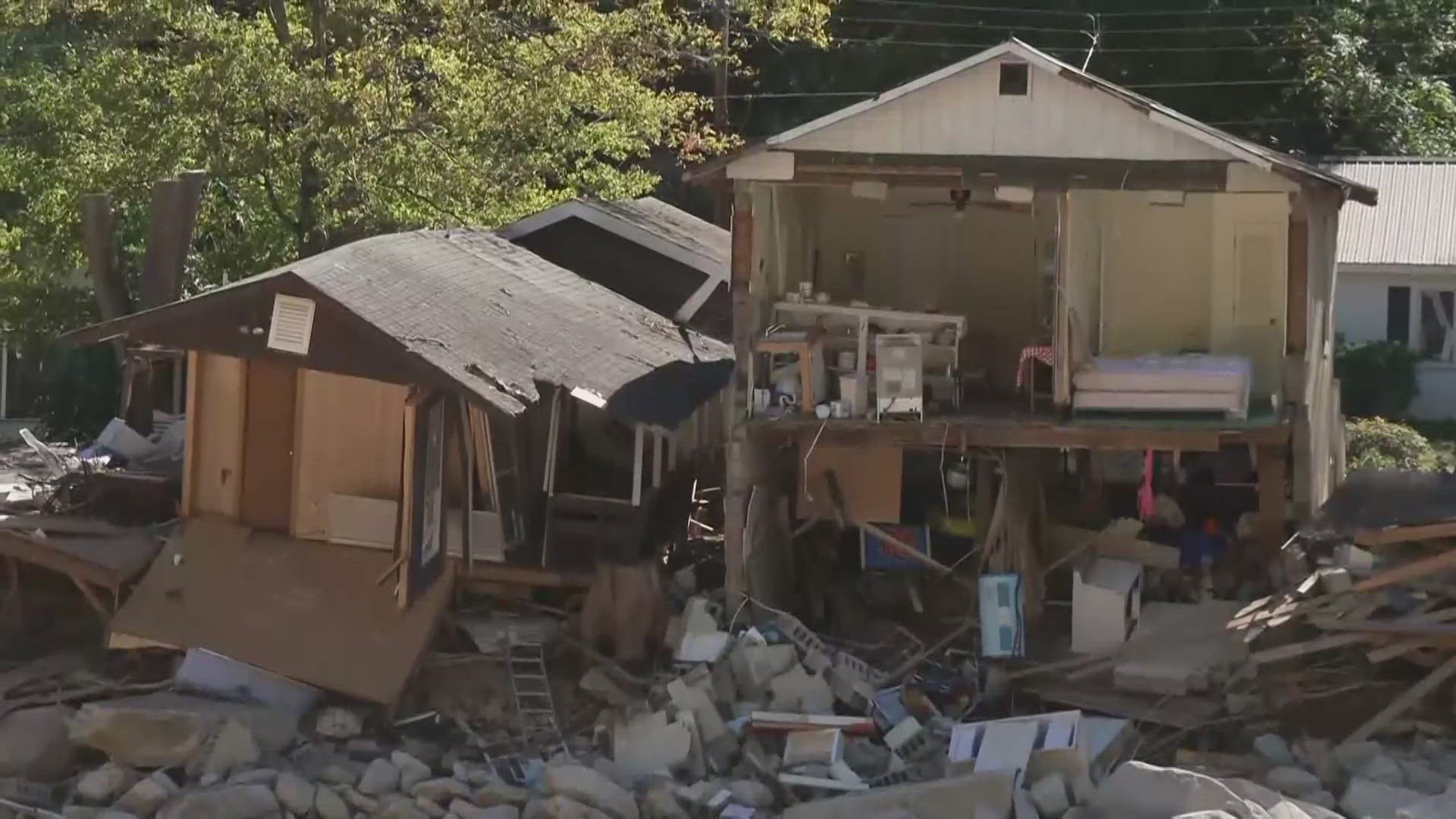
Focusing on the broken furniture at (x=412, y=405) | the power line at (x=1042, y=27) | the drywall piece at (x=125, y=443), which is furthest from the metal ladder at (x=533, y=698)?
the power line at (x=1042, y=27)

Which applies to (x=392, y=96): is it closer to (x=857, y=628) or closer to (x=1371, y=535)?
(x=857, y=628)

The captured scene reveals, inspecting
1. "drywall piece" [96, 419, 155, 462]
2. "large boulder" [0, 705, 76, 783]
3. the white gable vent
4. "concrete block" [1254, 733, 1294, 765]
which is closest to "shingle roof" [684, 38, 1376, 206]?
the white gable vent

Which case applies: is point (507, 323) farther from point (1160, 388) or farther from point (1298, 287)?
point (1298, 287)

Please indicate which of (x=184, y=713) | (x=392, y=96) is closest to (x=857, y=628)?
(x=184, y=713)

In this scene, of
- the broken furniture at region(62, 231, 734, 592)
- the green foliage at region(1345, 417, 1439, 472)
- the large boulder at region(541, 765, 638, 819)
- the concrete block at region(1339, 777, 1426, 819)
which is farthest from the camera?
the green foliage at region(1345, 417, 1439, 472)

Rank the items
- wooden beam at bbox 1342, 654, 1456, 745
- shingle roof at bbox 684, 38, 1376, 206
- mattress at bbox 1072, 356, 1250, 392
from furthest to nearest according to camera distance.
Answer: mattress at bbox 1072, 356, 1250, 392, shingle roof at bbox 684, 38, 1376, 206, wooden beam at bbox 1342, 654, 1456, 745

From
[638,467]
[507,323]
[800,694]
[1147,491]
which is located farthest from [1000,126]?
[800,694]

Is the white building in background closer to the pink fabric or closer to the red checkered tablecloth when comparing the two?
the pink fabric

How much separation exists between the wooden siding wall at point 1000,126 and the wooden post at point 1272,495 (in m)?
2.70

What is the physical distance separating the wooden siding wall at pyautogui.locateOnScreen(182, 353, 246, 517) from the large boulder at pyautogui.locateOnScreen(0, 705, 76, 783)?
8.23 ft

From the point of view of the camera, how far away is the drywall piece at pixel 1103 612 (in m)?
16.1

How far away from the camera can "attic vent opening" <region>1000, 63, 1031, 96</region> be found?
630 inches

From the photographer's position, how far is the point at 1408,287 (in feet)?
99.5

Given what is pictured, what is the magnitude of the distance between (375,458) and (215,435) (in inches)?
62.5
